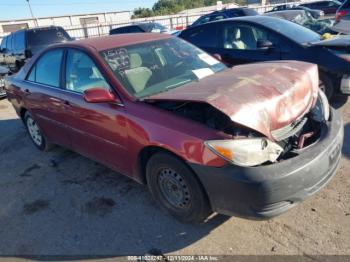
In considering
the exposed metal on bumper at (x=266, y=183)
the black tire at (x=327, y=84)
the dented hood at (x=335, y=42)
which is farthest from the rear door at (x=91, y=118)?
the dented hood at (x=335, y=42)

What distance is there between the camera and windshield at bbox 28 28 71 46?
11721 millimetres

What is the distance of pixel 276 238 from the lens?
2863 mm

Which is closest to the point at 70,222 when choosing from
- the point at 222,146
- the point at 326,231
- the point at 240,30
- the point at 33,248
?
the point at 33,248

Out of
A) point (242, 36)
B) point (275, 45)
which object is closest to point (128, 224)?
point (275, 45)

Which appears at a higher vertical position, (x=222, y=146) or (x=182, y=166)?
(x=222, y=146)

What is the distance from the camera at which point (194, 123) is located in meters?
2.77

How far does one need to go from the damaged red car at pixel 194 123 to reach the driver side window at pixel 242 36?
87.3 inches

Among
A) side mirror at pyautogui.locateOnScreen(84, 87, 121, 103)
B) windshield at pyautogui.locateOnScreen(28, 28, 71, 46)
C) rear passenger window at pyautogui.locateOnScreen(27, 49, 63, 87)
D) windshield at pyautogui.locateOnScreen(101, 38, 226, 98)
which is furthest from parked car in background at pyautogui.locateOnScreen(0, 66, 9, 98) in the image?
side mirror at pyautogui.locateOnScreen(84, 87, 121, 103)

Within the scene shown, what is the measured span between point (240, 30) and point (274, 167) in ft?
14.3

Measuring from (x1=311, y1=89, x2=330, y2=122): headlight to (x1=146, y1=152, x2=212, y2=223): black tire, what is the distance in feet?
4.38

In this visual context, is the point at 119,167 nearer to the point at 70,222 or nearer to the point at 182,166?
the point at 70,222

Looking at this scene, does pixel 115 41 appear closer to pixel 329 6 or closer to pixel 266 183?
pixel 266 183

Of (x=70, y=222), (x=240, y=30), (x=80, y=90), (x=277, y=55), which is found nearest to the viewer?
(x=70, y=222)

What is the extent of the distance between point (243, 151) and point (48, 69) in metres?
3.00
